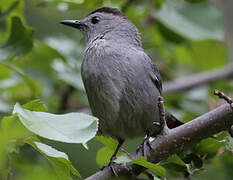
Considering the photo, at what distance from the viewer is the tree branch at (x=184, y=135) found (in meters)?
2.84

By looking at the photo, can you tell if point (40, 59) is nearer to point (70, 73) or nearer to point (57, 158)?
point (70, 73)

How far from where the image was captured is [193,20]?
466 cm

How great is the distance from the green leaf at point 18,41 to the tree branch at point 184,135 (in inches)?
45.1

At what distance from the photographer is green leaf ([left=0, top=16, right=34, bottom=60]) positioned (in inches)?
143

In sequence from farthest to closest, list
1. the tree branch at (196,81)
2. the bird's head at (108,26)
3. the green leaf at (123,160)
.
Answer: the tree branch at (196,81) < the bird's head at (108,26) < the green leaf at (123,160)

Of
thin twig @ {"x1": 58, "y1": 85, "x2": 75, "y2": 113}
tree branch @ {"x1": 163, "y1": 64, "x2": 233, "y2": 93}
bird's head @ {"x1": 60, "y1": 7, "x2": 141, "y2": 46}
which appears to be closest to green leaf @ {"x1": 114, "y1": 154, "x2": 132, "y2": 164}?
bird's head @ {"x1": 60, "y1": 7, "x2": 141, "y2": 46}

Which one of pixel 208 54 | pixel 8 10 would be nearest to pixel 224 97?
pixel 8 10

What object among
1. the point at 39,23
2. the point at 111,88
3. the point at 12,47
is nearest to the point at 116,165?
the point at 111,88

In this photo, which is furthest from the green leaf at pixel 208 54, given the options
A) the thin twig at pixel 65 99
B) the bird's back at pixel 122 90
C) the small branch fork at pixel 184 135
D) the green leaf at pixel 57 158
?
the green leaf at pixel 57 158

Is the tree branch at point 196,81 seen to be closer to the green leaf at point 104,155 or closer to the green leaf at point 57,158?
the green leaf at point 104,155

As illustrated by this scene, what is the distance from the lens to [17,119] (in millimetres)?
2287

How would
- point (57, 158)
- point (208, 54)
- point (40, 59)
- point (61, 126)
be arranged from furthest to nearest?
1. point (208, 54)
2. point (40, 59)
3. point (57, 158)
4. point (61, 126)

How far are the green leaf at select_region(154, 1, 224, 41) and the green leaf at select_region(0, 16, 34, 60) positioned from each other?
4.63 ft

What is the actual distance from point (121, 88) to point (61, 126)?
4.75 ft
